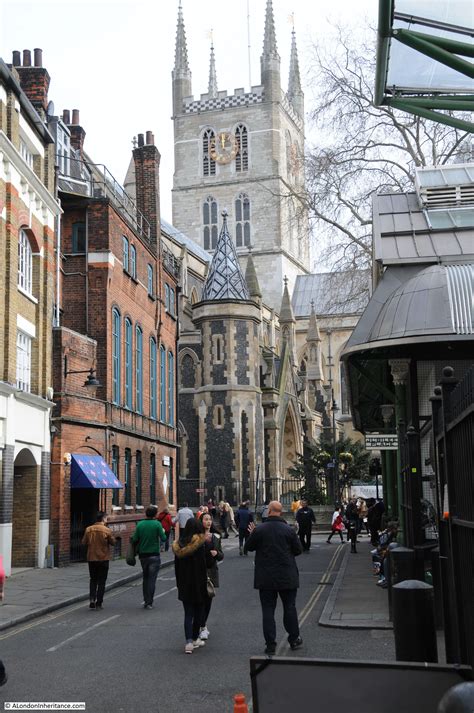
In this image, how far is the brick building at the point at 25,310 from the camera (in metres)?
20.1

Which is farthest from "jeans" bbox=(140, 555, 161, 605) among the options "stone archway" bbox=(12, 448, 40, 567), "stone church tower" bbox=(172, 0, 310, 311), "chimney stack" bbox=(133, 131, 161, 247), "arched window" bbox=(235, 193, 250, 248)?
"arched window" bbox=(235, 193, 250, 248)

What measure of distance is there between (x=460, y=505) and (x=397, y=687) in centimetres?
221

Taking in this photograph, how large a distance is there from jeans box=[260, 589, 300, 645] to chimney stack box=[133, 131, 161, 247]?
79.7 feet

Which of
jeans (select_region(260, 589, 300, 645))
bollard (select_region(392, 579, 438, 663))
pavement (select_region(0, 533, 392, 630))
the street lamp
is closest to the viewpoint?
bollard (select_region(392, 579, 438, 663))

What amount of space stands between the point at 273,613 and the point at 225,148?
8627 centimetres

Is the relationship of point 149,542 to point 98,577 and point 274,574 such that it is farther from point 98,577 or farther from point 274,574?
point 274,574

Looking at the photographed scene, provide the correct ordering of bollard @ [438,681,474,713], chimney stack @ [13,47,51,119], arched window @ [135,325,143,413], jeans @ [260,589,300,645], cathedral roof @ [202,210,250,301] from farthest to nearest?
cathedral roof @ [202,210,250,301] < arched window @ [135,325,143,413] < chimney stack @ [13,47,51,119] < jeans @ [260,589,300,645] < bollard @ [438,681,474,713]

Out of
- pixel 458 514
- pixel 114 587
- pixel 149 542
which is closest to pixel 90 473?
pixel 114 587

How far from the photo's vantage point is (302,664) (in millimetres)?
5062

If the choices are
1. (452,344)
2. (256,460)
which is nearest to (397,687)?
(452,344)

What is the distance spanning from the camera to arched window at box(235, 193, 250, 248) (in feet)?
303

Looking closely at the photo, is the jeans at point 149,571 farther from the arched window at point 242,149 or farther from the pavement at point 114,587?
the arched window at point 242,149

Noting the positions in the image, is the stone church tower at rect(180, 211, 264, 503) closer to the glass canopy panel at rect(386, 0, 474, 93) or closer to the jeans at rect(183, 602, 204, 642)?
the jeans at rect(183, 602, 204, 642)

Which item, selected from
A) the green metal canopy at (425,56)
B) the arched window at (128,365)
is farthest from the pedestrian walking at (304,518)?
the green metal canopy at (425,56)
